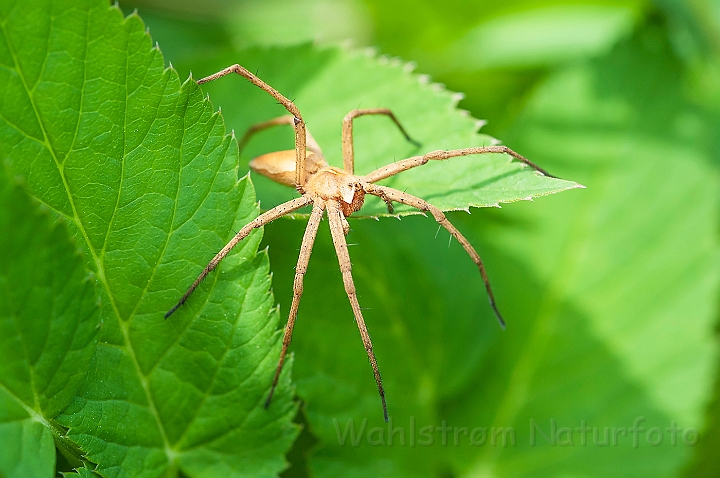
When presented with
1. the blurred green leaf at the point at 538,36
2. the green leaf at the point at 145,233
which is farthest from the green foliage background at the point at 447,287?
the blurred green leaf at the point at 538,36

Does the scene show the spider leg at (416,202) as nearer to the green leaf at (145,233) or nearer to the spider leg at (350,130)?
the spider leg at (350,130)

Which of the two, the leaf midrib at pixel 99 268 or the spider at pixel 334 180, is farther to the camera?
the spider at pixel 334 180

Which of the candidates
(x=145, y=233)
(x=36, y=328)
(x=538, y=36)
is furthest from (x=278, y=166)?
(x=538, y=36)

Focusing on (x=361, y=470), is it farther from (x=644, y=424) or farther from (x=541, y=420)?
(x=644, y=424)

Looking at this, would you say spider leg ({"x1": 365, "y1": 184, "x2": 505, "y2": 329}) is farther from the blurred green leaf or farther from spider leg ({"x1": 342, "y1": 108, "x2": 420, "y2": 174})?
the blurred green leaf

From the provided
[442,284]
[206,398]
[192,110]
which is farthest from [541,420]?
[192,110]

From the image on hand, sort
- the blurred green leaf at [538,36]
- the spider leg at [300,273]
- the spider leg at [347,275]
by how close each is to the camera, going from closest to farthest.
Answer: the spider leg at [300,273] → the spider leg at [347,275] → the blurred green leaf at [538,36]

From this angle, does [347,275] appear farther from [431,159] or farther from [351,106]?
[351,106]
